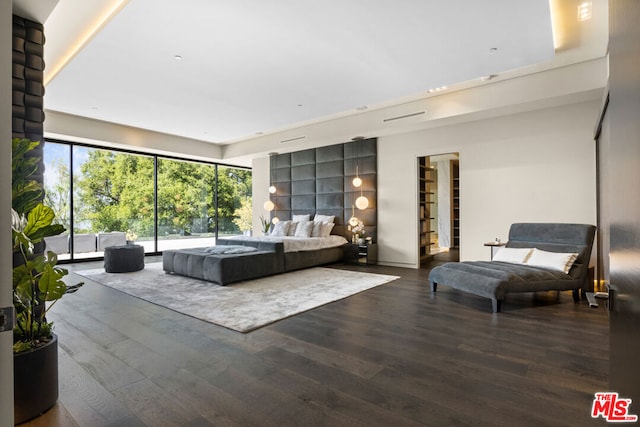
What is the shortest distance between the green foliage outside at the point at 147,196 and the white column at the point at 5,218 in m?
8.10

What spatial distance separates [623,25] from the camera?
0.85m

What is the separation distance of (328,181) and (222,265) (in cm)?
386

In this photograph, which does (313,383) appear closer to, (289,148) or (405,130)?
(405,130)

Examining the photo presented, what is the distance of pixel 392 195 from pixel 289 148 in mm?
3079

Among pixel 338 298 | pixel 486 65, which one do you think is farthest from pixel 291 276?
pixel 486 65

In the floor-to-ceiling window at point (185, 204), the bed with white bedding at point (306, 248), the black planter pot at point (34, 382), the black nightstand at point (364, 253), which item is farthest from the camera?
the floor-to-ceiling window at point (185, 204)

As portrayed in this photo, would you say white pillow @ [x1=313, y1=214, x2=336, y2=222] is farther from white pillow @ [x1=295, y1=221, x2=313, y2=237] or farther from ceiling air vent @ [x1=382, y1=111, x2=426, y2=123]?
ceiling air vent @ [x1=382, y1=111, x2=426, y2=123]

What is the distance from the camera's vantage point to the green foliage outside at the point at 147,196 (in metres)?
7.88

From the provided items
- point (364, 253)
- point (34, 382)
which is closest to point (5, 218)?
point (34, 382)

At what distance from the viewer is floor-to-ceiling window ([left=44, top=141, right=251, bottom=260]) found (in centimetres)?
750

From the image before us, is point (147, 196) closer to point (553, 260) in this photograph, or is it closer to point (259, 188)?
point (259, 188)

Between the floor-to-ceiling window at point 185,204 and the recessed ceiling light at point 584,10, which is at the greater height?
the recessed ceiling light at point 584,10

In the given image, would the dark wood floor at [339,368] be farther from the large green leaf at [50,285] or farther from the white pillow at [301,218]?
the white pillow at [301,218]

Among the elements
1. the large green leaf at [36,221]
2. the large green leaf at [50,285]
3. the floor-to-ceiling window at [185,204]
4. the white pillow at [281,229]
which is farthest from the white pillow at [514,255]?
the floor-to-ceiling window at [185,204]
